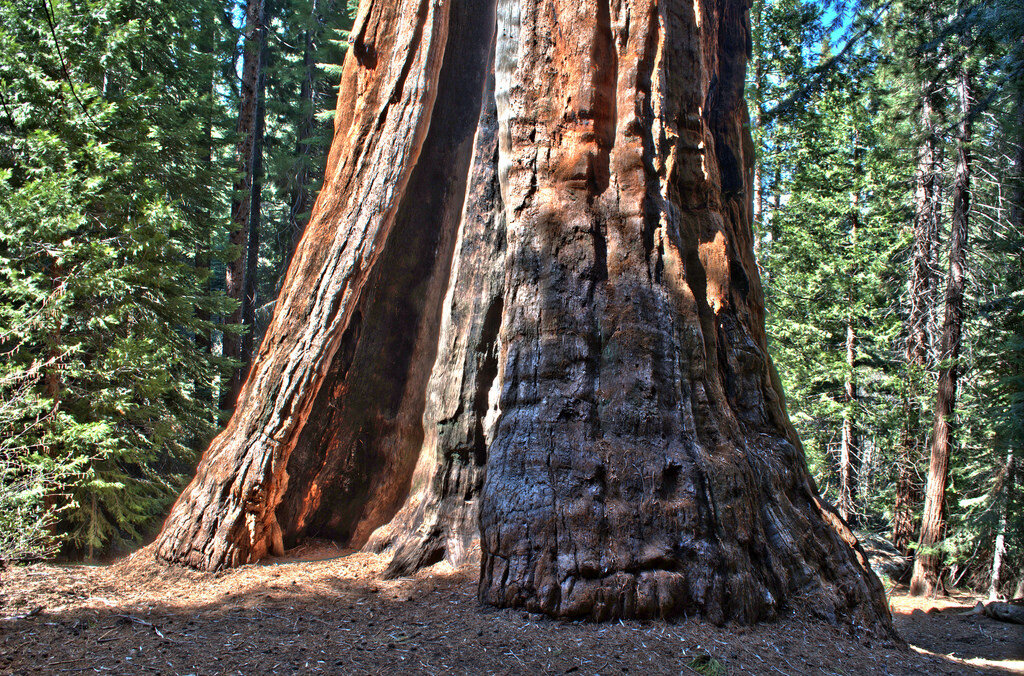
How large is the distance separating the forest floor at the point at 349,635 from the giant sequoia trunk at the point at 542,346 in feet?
0.74

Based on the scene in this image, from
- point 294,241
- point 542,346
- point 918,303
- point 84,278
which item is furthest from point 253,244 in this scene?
point 918,303

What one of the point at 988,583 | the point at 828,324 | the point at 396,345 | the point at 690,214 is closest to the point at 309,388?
the point at 396,345

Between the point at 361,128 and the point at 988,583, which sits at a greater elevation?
the point at 361,128

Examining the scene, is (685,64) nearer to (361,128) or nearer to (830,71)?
(361,128)

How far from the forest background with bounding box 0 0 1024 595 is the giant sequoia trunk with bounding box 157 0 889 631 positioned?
2119 mm

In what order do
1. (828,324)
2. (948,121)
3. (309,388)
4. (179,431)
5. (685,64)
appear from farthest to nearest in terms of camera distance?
(828,324) < (948,121) < (179,431) < (309,388) < (685,64)

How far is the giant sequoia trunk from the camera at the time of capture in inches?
152

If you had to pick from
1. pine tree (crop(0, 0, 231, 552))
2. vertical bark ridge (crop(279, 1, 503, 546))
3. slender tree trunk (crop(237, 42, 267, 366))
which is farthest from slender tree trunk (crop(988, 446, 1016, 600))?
slender tree trunk (crop(237, 42, 267, 366))

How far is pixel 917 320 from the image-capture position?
43.8 ft

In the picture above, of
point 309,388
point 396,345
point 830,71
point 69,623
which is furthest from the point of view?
point 830,71

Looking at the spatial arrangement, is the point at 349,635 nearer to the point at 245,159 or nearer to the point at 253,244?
the point at 245,159

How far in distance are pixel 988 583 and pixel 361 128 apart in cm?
1530

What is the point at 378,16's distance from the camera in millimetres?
6332

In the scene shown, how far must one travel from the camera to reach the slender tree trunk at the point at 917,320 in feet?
43.3
